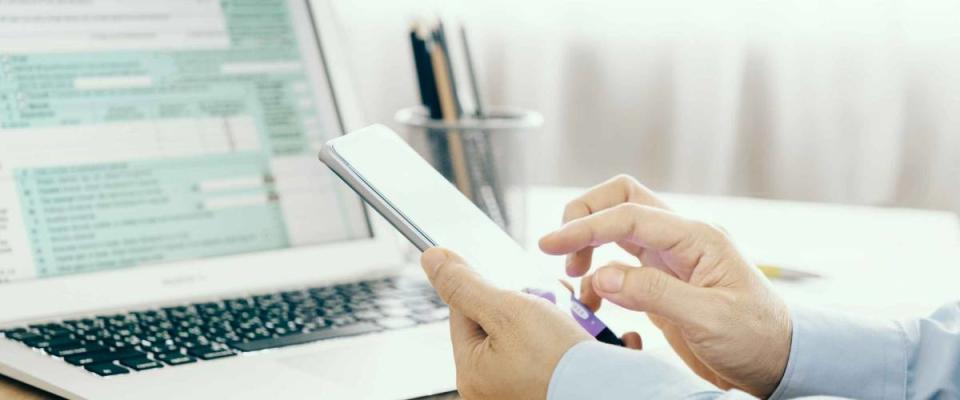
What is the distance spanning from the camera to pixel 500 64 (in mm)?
2041

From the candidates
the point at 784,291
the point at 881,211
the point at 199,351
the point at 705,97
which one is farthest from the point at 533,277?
the point at 705,97

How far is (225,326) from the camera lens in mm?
687

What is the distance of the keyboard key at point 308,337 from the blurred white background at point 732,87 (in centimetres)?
102

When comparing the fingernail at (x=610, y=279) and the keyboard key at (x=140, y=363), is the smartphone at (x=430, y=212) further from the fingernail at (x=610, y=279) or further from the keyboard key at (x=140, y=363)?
the keyboard key at (x=140, y=363)

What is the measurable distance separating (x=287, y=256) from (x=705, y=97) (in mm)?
1195

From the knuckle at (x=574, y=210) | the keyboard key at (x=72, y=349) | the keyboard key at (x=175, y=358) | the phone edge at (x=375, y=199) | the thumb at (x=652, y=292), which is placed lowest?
the thumb at (x=652, y=292)

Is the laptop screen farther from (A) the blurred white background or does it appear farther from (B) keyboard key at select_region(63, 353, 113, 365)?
(A) the blurred white background

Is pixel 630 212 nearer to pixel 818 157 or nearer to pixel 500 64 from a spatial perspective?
pixel 818 157

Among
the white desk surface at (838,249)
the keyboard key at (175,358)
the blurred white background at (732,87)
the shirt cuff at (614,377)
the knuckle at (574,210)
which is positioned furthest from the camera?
the blurred white background at (732,87)

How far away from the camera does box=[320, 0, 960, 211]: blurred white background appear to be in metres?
1.74

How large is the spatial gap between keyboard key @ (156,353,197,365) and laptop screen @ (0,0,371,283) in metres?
0.18

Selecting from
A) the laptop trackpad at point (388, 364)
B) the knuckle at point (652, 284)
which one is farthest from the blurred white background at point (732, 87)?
the knuckle at point (652, 284)

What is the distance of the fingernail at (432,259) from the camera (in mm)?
532

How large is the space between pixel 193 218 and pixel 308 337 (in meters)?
0.20
